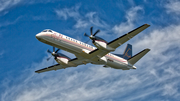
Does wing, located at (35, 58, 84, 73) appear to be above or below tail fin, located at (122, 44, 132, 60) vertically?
below

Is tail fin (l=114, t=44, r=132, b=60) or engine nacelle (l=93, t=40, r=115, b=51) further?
tail fin (l=114, t=44, r=132, b=60)

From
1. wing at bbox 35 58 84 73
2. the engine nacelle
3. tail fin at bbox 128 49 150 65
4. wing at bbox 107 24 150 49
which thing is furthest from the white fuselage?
tail fin at bbox 128 49 150 65

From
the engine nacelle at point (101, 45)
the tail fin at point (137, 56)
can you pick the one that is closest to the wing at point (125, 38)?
the engine nacelle at point (101, 45)

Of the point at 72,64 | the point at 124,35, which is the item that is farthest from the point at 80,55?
the point at 124,35

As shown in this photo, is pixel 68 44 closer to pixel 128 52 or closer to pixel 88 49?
pixel 88 49

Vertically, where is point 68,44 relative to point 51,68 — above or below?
below

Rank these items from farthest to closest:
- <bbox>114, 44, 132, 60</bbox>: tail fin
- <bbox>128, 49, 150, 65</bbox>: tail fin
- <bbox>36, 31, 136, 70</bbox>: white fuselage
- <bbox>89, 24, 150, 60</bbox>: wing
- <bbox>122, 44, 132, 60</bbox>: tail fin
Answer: <bbox>122, 44, 132, 60</bbox>: tail fin, <bbox>114, 44, 132, 60</bbox>: tail fin, <bbox>128, 49, 150, 65</bbox>: tail fin, <bbox>36, 31, 136, 70</bbox>: white fuselage, <bbox>89, 24, 150, 60</bbox>: wing

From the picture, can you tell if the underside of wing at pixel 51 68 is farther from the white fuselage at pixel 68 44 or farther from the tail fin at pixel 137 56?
the tail fin at pixel 137 56

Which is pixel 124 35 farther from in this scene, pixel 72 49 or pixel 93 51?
pixel 72 49

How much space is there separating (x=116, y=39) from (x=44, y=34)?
32.9ft

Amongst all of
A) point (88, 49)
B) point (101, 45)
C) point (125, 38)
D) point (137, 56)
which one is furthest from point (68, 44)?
point (137, 56)

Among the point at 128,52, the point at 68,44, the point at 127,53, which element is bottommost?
the point at 68,44

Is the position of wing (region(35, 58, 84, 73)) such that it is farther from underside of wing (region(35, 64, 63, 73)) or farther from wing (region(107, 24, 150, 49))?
wing (region(107, 24, 150, 49))

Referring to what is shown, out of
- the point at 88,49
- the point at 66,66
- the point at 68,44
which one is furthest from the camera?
the point at 66,66
